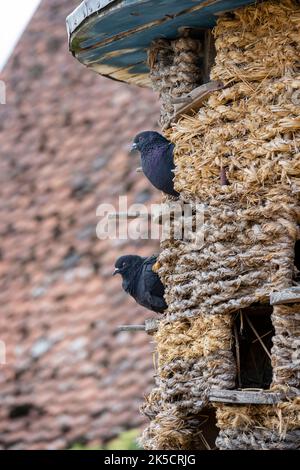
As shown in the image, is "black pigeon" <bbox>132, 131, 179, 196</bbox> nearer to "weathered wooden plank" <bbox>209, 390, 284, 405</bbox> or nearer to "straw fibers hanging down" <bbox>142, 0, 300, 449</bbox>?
"straw fibers hanging down" <bbox>142, 0, 300, 449</bbox>

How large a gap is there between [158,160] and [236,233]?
2.32 feet

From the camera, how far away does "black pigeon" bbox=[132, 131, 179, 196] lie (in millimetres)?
5872

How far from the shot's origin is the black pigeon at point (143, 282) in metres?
6.02

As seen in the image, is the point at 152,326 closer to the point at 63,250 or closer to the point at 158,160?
the point at 158,160

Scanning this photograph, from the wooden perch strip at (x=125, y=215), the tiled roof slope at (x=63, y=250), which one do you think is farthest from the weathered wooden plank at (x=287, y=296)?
the tiled roof slope at (x=63, y=250)

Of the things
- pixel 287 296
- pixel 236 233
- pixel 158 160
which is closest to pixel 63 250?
pixel 158 160

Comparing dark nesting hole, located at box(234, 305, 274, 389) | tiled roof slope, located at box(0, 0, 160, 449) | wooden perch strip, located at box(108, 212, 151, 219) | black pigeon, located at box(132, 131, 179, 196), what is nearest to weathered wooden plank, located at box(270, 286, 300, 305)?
dark nesting hole, located at box(234, 305, 274, 389)

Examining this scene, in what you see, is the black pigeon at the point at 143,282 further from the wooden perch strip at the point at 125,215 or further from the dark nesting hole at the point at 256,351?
the dark nesting hole at the point at 256,351

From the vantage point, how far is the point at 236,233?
17.7ft

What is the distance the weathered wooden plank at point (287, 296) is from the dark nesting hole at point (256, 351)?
62cm

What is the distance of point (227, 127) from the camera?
18.0 ft

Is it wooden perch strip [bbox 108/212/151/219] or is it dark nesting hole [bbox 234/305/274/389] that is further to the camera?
wooden perch strip [bbox 108/212/151/219]

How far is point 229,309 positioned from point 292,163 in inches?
25.7

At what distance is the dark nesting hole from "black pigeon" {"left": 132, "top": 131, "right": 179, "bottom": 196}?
67cm
